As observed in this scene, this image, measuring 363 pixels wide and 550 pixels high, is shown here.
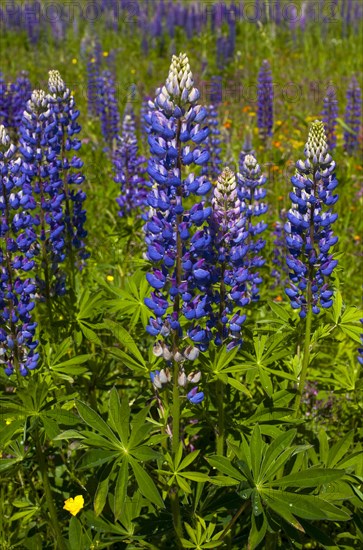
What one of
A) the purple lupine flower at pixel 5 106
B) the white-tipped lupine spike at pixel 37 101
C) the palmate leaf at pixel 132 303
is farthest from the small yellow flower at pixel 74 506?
the purple lupine flower at pixel 5 106

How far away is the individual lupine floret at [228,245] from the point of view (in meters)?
2.07

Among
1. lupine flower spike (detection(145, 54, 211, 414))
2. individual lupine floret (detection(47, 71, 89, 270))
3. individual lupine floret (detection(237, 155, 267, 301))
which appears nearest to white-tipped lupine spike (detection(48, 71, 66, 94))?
individual lupine floret (detection(47, 71, 89, 270))

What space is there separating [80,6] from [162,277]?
47.2ft

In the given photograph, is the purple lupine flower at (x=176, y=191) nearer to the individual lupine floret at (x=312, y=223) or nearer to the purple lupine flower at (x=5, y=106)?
the individual lupine floret at (x=312, y=223)

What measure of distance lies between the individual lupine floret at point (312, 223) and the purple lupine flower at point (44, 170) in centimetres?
102

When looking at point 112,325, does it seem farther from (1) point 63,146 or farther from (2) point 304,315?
(1) point 63,146

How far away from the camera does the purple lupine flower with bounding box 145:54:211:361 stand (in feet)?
5.94

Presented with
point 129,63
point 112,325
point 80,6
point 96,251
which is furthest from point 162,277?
point 80,6

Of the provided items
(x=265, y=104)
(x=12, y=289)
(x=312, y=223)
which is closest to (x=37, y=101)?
(x=12, y=289)

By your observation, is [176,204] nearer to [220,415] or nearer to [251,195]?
[220,415]

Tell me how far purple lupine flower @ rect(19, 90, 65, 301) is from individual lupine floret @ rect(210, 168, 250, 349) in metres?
0.88

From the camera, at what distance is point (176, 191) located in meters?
1.88

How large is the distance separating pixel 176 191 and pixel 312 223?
2.00 feet

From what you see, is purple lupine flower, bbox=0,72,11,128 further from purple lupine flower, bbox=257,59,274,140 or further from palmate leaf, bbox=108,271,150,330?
palmate leaf, bbox=108,271,150,330
